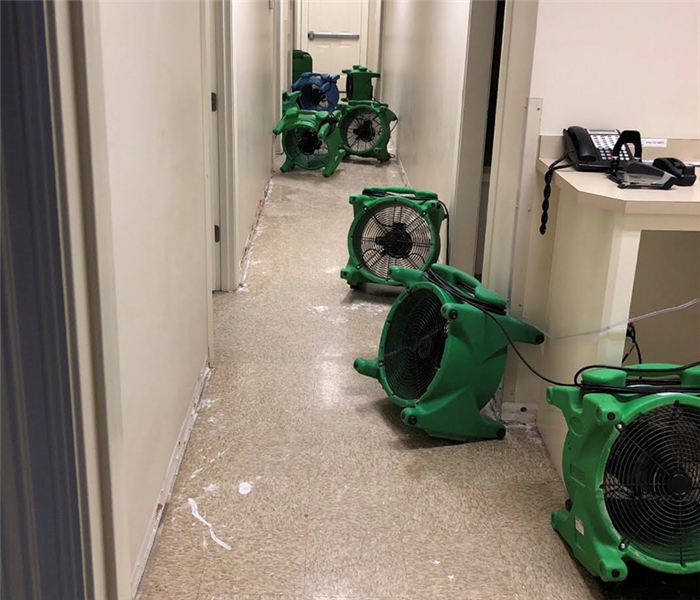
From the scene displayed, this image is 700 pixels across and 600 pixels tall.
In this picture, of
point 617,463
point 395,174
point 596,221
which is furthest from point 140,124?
point 395,174

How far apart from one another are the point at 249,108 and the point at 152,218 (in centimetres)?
273

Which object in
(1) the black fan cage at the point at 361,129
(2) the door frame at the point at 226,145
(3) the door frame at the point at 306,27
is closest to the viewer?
(2) the door frame at the point at 226,145

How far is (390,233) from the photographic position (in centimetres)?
368

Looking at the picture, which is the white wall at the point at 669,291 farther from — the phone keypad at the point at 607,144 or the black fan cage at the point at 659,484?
the black fan cage at the point at 659,484

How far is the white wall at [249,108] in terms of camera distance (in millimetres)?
3732

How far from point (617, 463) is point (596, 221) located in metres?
0.64

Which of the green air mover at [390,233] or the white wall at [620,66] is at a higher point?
the white wall at [620,66]

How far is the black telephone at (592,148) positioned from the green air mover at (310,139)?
407cm

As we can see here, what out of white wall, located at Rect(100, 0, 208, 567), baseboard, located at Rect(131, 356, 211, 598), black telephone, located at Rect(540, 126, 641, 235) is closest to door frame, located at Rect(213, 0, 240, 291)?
white wall, located at Rect(100, 0, 208, 567)

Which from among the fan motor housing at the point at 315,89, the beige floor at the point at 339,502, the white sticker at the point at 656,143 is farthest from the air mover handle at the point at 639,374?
the fan motor housing at the point at 315,89

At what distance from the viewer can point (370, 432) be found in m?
2.52

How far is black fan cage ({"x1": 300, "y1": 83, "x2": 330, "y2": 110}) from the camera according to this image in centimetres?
829

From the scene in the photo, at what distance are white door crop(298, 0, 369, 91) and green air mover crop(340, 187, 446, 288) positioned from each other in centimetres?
666

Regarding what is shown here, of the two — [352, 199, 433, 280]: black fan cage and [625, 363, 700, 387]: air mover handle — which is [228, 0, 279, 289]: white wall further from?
[625, 363, 700, 387]: air mover handle
